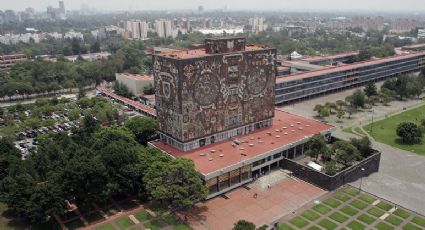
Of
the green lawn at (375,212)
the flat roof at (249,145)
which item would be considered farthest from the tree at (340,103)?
the green lawn at (375,212)

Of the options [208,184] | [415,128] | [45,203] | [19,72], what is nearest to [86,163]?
[45,203]

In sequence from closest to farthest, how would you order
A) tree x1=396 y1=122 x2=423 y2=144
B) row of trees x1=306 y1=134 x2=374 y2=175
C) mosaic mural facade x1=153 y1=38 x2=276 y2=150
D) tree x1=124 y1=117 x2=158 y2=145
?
1. mosaic mural facade x1=153 y1=38 x2=276 y2=150
2. row of trees x1=306 y1=134 x2=374 y2=175
3. tree x1=124 y1=117 x2=158 y2=145
4. tree x1=396 y1=122 x2=423 y2=144

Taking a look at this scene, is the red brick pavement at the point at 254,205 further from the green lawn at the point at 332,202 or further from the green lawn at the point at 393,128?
the green lawn at the point at 393,128

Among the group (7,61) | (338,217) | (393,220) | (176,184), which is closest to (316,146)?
(338,217)

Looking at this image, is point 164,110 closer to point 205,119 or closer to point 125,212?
point 205,119

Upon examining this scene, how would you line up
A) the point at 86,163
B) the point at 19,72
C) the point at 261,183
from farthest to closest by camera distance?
the point at 19,72 → the point at 261,183 → the point at 86,163

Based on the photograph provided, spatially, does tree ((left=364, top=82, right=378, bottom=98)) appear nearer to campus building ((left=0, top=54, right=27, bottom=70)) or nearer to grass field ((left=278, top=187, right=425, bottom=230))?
grass field ((left=278, top=187, right=425, bottom=230))

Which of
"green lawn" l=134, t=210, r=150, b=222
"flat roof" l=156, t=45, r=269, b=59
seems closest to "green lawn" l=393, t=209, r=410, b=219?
"green lawn" l=134, t=210, r=150, b=222
